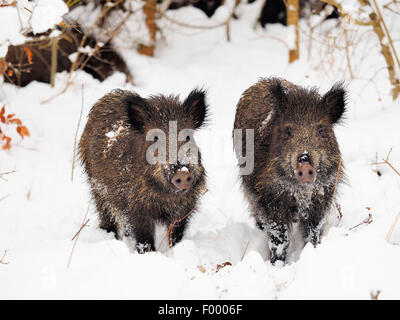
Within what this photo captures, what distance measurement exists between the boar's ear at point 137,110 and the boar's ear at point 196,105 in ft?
1.10

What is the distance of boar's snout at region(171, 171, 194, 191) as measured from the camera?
10.8ft

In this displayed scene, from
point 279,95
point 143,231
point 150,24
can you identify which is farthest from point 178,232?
point 150,24

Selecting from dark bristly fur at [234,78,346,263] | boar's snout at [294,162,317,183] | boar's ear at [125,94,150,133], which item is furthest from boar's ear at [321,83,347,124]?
boar's ear at [125,94,150,133]

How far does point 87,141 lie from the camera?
170 inches

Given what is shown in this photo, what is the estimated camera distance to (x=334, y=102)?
3805mm

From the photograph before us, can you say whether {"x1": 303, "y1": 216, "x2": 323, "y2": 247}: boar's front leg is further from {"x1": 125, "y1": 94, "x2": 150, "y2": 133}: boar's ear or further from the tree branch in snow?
the tree branch in snow

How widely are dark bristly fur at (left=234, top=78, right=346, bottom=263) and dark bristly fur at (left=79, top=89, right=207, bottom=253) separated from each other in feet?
1.83

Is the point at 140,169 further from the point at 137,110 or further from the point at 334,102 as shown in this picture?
the point at 334,102

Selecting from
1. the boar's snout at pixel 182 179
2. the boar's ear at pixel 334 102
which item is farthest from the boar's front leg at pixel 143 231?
the boar's ear at pixel 334 102

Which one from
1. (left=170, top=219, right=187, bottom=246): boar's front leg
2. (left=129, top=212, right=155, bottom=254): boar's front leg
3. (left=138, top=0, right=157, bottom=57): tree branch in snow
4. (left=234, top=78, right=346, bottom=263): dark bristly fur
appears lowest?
(left=138, top=0, right=157, bottom=57): tree branch in snow

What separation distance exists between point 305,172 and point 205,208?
5.67 ft

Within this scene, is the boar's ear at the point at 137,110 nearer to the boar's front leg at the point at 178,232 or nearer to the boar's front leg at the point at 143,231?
the boar's front leg at the point at 143,231
